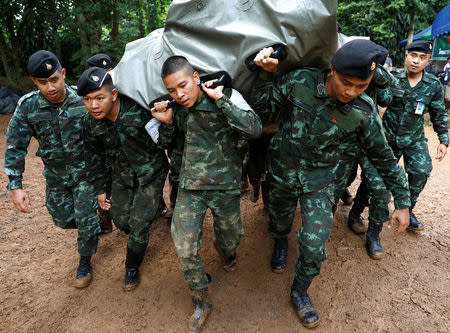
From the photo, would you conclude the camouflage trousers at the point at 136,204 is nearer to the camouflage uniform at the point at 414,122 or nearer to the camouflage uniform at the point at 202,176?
the camouflage uniform at the point at 202,176

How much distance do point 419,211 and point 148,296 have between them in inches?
151

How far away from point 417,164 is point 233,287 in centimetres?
260

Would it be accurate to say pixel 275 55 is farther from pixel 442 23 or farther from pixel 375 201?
pixel 442 23

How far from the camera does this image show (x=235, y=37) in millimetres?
2381

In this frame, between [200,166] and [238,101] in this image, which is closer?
[238,101]

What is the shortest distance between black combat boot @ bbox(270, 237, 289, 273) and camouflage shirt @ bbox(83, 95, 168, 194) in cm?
142

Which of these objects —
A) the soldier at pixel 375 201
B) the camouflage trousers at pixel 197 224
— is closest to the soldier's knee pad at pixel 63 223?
the camouflage trousers at pixel 197 224

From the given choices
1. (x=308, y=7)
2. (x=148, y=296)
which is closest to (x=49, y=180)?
(x=148, y=296)

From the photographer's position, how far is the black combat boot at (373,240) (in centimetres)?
354

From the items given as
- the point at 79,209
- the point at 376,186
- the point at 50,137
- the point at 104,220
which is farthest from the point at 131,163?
the point at 376,186

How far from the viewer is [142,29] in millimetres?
13195

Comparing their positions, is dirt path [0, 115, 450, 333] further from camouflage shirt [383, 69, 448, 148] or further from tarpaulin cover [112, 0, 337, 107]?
tarpaulin cover [112, 0, 337, 107]

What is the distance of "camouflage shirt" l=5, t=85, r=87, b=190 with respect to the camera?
300 cm

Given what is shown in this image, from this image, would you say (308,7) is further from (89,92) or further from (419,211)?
(419,211)
